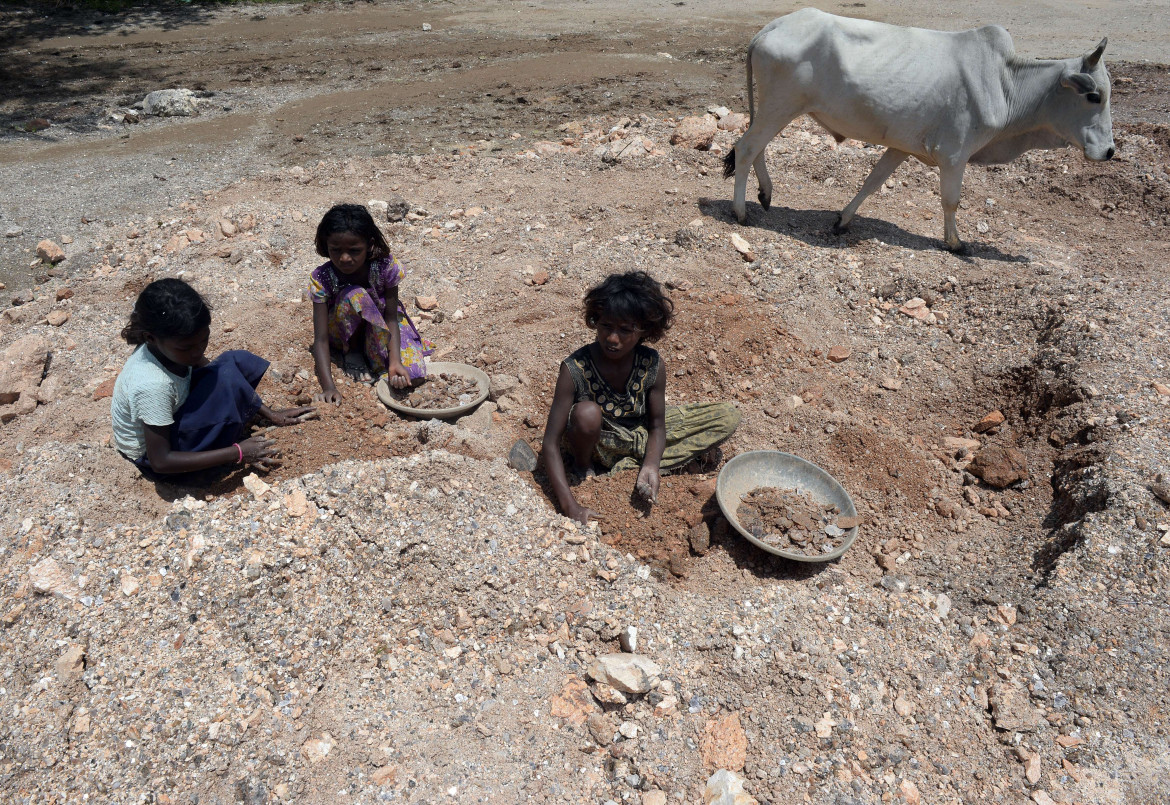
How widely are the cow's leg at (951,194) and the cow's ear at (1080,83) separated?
0.82 m

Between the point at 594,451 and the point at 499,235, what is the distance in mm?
2737

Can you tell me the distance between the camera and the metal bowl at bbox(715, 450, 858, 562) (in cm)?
351

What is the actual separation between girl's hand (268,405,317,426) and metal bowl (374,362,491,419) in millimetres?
371

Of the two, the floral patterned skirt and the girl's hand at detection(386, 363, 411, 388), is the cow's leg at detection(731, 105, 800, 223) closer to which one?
the floral patterned skirt

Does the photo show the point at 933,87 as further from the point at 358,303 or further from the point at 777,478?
the point at 358,303

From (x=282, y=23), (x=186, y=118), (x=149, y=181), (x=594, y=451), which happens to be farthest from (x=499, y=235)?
(x=282, y=23)

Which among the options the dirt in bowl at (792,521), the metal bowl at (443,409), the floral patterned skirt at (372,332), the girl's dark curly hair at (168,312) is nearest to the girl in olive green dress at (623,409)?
the dirt in bowl at (792,521)

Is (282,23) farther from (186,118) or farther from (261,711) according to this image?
(261,711)

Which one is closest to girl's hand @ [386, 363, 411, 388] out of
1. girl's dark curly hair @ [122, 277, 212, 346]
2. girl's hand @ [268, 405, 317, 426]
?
girl's hand @ [268, 405, 317, 426]

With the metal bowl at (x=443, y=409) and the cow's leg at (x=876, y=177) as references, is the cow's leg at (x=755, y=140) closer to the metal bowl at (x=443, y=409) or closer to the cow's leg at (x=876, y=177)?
the cow's leg at (x=876, y=177)

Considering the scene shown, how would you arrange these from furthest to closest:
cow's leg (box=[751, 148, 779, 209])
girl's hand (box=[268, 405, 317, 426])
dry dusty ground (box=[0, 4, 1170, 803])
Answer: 1. cow's leg (box=[751, 148, 779, 209])
2. girl's hand (box=[268, 405, 317, 426])
3. dry dusty ground (box=[0, 4, 1170, 803])

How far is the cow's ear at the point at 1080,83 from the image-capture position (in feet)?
17.2

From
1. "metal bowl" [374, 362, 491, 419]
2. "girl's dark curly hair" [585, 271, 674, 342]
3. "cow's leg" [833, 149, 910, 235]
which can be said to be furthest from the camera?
"cow's leg" [833, 149, 910, 235]

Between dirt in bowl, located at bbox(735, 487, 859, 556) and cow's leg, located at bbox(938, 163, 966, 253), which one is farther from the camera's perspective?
cow's leg, located at bbox(938, 163, 966, 253)
